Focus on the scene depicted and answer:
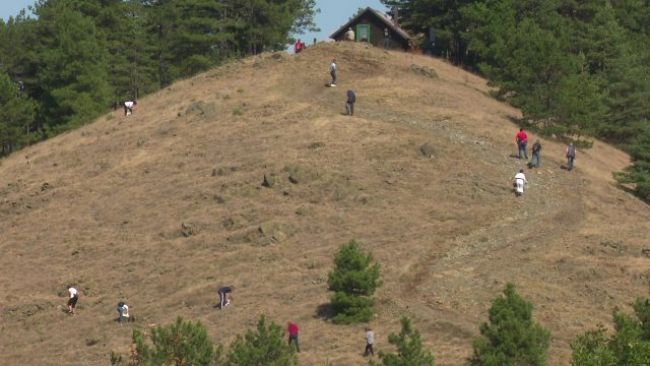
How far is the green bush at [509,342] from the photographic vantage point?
30031 millimetres

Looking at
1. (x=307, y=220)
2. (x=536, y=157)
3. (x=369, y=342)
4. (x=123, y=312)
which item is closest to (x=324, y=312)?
(x=369, y=342)

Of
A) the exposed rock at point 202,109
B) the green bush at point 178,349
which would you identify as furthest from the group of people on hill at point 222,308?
the exposed rock at point 202,109

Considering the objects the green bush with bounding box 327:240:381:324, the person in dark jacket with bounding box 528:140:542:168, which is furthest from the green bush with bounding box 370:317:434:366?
the person in dark jacket with bounding box 528:140:542:168

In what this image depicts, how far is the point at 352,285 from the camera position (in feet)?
124

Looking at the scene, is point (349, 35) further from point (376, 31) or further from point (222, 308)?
point (222, 308)

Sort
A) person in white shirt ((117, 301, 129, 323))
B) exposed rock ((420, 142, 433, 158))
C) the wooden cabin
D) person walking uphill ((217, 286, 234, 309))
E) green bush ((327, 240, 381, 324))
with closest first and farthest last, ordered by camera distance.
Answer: green bush ((327, 240, 381, 324))
person walking uphill ((217, 286, 234, 309))
person in white shirt ((117, 301, 129, 323))
exposed rock ((420, 142, 433, 158))
the wooden cabin

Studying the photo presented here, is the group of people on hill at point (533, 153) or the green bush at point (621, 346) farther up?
the group of people on hill at point (533, 153)

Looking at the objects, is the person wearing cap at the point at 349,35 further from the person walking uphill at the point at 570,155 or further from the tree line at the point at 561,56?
the person walking uphill at the point at 570,155

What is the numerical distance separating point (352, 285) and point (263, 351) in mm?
9077

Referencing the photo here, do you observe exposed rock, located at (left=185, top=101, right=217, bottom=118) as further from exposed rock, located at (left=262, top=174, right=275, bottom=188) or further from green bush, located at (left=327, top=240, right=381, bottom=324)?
green bush, located at (left=327, top=240, right=381, bottom=324)

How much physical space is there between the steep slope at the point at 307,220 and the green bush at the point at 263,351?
18.0 feet

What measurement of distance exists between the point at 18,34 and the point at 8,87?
29.3 feet

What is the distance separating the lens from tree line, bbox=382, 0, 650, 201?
189 ft

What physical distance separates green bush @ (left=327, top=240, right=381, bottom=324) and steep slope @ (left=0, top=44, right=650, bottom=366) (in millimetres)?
688
